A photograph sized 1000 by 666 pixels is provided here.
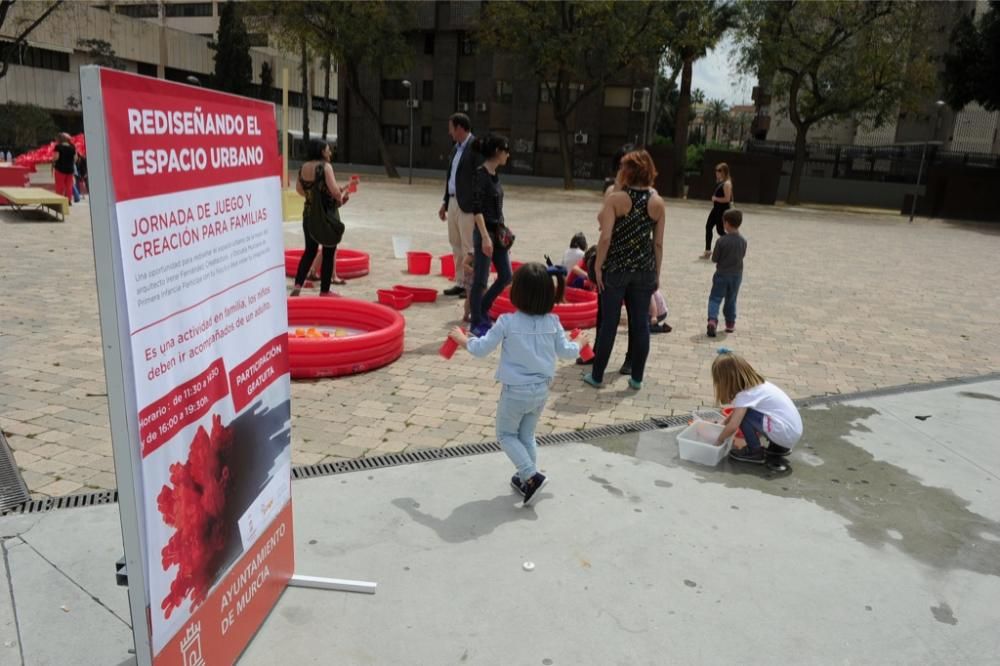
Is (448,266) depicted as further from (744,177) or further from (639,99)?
(639,99)

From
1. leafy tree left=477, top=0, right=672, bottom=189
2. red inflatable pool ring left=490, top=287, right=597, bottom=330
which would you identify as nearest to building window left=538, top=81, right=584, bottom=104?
leafy tree left=477, top=0, right=672, bottom=189

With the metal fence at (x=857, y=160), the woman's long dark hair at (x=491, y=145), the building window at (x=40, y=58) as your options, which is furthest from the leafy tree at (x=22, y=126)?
the woman's long dark hair at (x=491, y=145)

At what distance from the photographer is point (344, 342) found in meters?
5.64

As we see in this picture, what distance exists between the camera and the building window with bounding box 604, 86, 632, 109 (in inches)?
1684

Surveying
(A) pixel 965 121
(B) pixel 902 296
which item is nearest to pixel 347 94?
(A) pixel 965 121

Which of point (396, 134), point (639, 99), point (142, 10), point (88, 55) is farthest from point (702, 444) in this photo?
point (142, 10)

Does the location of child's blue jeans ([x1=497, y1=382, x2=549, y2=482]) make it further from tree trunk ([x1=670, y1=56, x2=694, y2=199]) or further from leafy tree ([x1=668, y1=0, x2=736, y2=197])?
tree trunk ([x1=670, y1=56, x2=694, y2=199])

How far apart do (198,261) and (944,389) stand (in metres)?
6.22

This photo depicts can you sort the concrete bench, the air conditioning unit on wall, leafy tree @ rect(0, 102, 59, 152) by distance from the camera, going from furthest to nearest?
the air conditioning unit on wall
leafy tree @ rect(0, 102, 59, 152)
the concrete bench

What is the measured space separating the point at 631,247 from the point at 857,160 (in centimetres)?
3838

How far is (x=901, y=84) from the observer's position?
101 ft

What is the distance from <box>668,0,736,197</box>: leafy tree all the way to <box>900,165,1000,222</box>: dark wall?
1083 centimetres

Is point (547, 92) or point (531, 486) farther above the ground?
point (547, 92)

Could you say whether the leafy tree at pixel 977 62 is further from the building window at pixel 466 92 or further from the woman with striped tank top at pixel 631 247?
the woman with striped tank top at pixel 631 247
